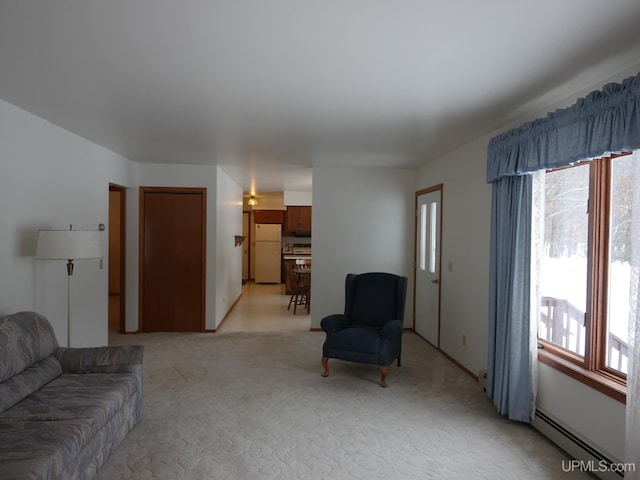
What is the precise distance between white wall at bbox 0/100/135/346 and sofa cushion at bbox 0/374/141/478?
95cm

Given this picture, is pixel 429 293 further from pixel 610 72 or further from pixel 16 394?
pixel 16 394

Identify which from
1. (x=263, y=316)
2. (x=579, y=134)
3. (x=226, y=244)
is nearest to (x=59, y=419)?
(x=579, y=134)

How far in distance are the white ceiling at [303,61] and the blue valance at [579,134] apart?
19 cm

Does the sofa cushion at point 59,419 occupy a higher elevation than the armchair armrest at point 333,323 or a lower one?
lower

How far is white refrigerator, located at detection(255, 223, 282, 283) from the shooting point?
1106 centimetres

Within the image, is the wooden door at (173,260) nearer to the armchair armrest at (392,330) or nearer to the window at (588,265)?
the armchair armrest at (392,330)

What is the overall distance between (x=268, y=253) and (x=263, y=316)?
4152 mm

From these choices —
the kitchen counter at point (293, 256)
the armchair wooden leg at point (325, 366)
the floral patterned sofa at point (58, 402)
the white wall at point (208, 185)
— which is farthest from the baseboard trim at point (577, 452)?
the kitchen counter at point (293, 256)

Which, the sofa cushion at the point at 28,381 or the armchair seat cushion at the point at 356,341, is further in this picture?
the armchair seat cushion at the point at 356,341

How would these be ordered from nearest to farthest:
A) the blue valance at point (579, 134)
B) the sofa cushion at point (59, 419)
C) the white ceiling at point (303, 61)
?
the white ceiling at point (303, 61), the sofa cushion at point (59, 419), the blue valance at point (579, 134)

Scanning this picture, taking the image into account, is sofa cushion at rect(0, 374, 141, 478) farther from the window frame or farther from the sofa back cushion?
the window frame

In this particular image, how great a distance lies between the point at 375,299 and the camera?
4.67 metres

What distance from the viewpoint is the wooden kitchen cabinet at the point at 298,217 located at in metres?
10.6

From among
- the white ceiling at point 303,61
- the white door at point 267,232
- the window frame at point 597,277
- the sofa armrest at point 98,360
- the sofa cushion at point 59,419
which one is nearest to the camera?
the white ceiling at point 303,61
